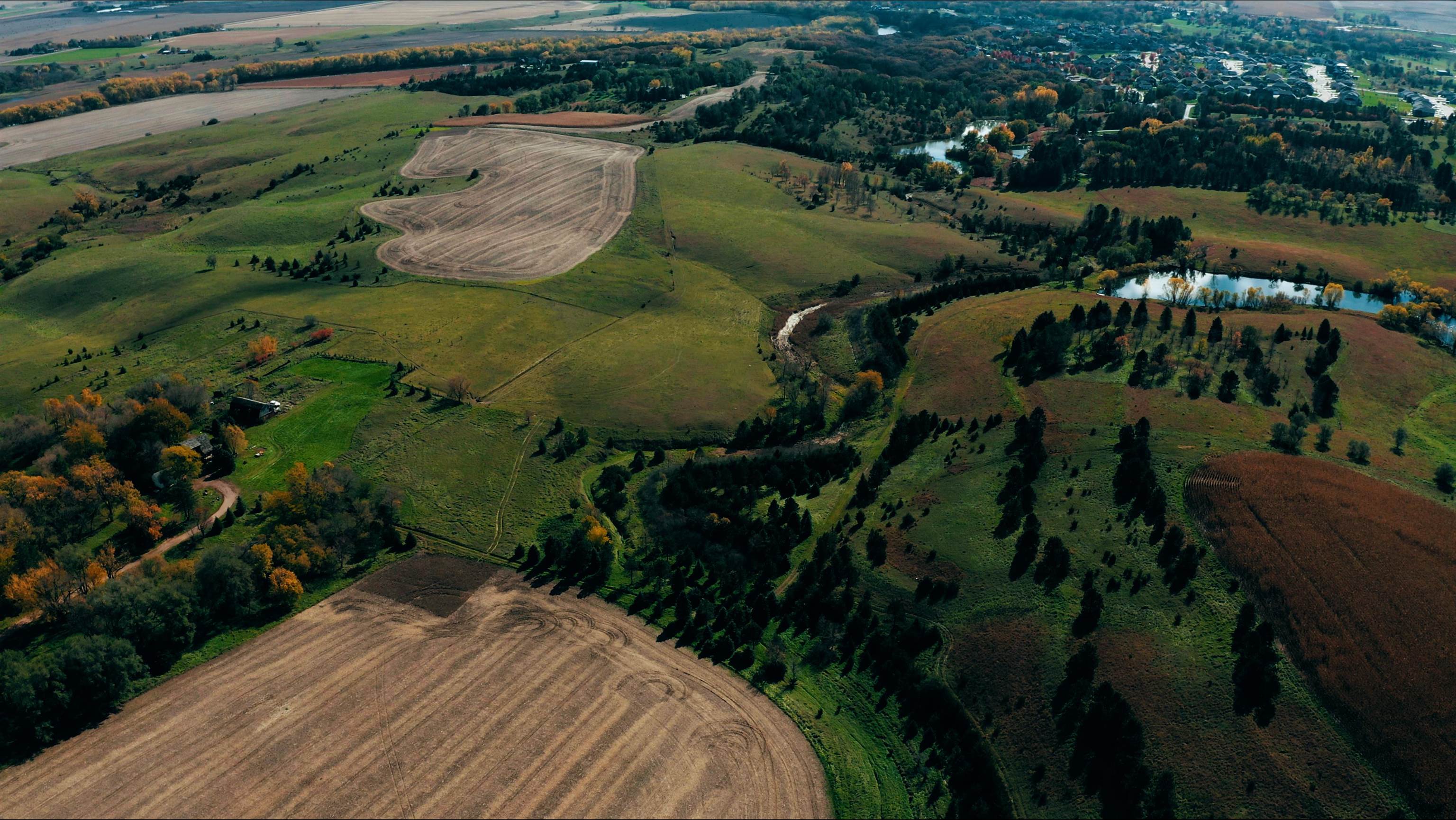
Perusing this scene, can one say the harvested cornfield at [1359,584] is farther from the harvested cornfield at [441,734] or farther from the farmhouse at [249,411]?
the farmhouse at [249,411]

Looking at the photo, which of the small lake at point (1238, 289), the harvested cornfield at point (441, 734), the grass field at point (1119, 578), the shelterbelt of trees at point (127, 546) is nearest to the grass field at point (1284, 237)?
the small lake at point (1238, 289)

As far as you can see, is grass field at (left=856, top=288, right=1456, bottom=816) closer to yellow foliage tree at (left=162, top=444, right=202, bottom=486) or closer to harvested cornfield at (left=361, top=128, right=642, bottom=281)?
harvested cornfield at (left=361, top=128, right=642, bottom=281)

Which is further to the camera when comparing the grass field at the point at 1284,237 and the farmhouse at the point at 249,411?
the grass field at the point at 1284,237

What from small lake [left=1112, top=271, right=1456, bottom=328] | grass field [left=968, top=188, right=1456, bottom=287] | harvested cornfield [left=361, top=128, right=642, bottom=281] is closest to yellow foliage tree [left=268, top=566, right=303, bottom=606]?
harvested cornfield [left=361, top=128, right=642, bottom=281]

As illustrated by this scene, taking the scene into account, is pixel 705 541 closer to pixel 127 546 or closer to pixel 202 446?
pixel 127 546

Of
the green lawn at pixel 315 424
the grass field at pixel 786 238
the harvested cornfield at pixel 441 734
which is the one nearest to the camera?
the harvested cornfield at pixel 441 734

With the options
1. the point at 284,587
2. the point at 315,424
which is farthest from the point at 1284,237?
the point at 284,587

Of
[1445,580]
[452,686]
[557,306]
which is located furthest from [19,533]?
[1445,580]
